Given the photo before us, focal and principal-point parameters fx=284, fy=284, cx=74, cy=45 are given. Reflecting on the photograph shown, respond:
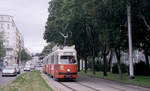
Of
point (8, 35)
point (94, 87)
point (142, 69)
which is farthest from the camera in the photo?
point (8, 35)

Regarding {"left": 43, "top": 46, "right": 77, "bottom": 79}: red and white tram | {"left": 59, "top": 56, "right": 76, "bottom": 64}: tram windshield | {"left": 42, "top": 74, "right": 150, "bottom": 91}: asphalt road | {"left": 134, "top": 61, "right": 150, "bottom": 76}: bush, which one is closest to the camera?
{"left": 42, "top": 74, "right": 150, "bottom": 91}: asphalt road

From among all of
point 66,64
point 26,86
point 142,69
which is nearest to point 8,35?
point 142,69

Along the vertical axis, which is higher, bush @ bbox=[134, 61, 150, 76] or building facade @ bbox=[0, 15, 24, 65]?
building facade @ bbox=[0, 15, 24, 65]

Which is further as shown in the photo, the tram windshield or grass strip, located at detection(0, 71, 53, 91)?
the tram windshield

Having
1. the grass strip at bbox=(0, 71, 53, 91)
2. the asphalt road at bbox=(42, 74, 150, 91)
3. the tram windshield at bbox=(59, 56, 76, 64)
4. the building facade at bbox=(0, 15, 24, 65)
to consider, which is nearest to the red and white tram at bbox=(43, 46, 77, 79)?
the tram windshield at bbox=(59, 56, 76, 64)

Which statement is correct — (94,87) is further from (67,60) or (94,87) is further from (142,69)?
(142,69)

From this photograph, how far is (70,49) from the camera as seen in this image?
28.9 m

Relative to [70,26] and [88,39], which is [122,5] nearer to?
[70,26]

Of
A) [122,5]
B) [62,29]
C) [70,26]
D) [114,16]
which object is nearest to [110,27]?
[114,16]

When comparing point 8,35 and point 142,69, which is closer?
point 142,69

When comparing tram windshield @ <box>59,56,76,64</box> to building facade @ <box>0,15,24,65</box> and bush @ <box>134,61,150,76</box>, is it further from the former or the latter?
building facade @ <box>0,15,24,65</box>

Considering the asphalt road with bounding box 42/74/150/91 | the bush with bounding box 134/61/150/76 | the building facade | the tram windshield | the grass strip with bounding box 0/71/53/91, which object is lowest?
the asphalt road with bounding box 42/74/150/91

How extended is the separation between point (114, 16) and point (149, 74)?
48.7ft

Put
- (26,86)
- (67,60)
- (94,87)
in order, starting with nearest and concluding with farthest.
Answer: (26,86), (94,87), (67,60)
